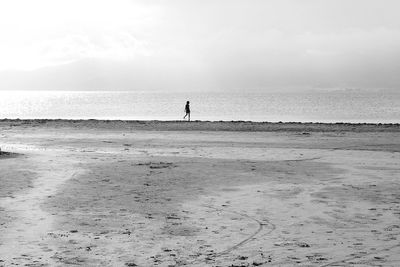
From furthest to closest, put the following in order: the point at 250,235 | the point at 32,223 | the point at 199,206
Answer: the point at 199,206 < the point at 32,223 < the point at 250,235

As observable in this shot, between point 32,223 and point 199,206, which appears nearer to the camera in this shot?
point 32,223

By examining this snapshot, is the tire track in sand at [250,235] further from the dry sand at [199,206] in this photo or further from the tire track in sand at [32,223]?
the tire track in sand at [32,223]

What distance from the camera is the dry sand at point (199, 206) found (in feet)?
27.7

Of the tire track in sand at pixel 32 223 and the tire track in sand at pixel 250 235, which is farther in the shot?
the tire track in sand at pixel 250 235

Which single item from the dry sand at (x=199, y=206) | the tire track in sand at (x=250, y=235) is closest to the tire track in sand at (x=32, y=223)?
the dry sand at (x=199, y=206)

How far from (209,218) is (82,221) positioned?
8.03ft

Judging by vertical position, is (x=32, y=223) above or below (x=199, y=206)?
below

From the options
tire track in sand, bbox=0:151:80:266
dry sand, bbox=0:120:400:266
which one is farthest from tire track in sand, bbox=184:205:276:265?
tire track in sand, bbox=0:151:80:266

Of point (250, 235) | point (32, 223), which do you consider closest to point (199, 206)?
point (250, 235)

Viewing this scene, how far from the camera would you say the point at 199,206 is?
1188 cm

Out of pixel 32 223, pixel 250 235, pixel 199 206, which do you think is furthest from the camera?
pixel 199 206

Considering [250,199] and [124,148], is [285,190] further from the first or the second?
[124,148]

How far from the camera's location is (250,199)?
12625mm

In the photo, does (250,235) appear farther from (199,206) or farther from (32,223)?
(32,223)
